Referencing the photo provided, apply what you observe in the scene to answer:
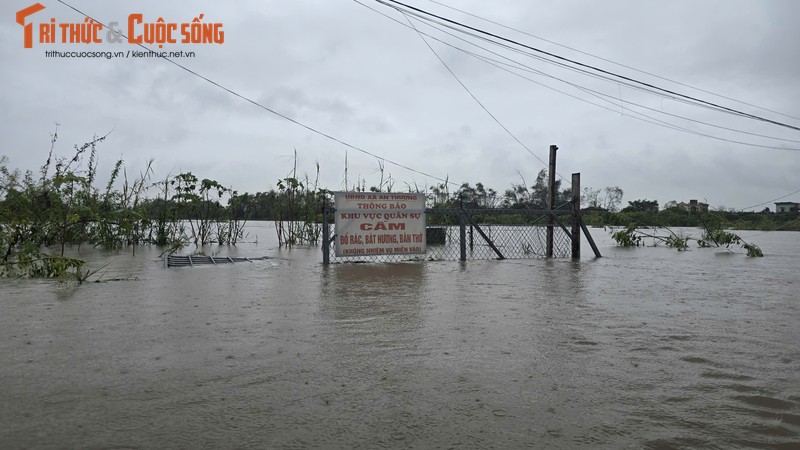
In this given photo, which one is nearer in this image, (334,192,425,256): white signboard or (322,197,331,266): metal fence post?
(322,197,331,266): metal fence post

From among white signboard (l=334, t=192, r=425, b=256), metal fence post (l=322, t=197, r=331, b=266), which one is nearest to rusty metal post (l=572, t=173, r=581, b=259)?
white signboard (l=334, t=192, r=425, b=256)

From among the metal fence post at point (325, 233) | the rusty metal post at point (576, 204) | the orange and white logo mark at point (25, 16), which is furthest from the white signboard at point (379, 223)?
the orange and white logo mark at point (25, 16)

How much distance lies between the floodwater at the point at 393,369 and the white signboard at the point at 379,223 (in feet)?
12.2

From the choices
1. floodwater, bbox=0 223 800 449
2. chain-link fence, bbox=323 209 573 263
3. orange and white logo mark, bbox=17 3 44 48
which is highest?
orange and white logo mark, bbox=17 3 44 48

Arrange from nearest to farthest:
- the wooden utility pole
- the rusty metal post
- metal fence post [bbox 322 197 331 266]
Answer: metal fence post [bbox 322 197 331 266], the rusty metal post, the wooden utility pole

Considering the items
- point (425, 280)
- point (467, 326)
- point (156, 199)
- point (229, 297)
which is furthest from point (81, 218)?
point (467, 326)

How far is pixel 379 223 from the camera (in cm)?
1076

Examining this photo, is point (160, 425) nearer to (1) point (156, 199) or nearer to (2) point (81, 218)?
(2) point (81, 218)

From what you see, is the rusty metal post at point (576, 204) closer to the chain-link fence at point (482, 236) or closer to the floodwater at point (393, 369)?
the chain-link fence at point (482, 236)

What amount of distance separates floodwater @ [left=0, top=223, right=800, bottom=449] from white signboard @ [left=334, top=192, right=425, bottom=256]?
3.71 m

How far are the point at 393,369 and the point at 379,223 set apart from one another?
24.5ft

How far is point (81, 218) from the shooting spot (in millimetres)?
12078

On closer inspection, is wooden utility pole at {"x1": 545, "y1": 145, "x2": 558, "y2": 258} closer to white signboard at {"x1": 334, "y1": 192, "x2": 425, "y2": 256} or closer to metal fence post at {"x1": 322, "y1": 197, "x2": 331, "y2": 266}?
white signboard at {"x1": 334, "y1": 192, "x2": 425, "y2": 256}

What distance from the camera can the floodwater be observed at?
241 centimetres
